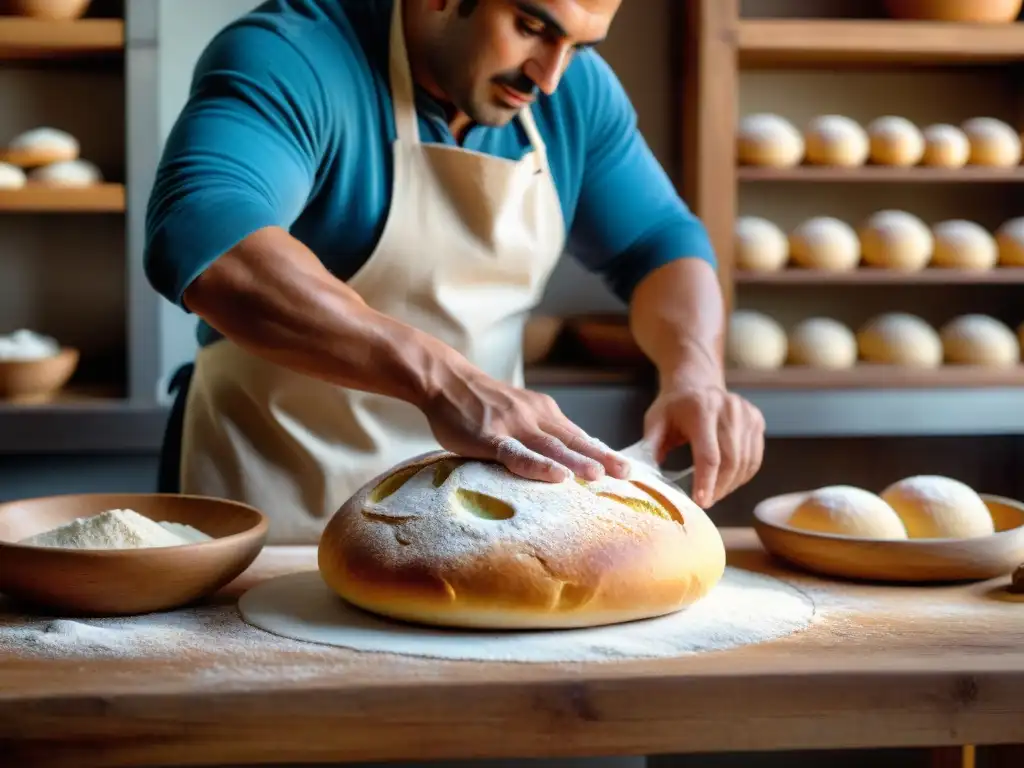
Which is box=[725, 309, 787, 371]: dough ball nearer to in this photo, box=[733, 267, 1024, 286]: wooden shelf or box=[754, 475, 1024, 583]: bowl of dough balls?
box=[733, 267, 1024, 286]: wooden shelf

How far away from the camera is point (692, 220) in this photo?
1.88 meters

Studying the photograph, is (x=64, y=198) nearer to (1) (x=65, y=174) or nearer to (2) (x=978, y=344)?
(1) (x=65, y=174)

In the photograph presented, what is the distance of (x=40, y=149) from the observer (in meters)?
2.78

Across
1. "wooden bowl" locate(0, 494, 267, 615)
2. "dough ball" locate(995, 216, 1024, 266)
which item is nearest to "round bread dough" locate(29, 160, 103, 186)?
"wooden bowl" locate(0, 494, 267, 615)

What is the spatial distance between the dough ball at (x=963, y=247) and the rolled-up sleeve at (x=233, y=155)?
2.01 m

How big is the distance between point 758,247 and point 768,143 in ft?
0.85

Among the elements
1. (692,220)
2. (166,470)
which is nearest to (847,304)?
(692,220)

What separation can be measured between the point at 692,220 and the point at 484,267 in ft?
1.22

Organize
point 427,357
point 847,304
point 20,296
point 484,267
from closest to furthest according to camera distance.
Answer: point 427,357, point 484,267, point 20,296, point 847,304

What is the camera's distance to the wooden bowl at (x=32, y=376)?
2.69m

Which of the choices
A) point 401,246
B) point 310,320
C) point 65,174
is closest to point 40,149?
point 65,174

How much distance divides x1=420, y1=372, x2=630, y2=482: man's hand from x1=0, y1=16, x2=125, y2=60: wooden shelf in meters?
1.94

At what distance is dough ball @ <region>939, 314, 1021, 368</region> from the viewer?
299 centimetres

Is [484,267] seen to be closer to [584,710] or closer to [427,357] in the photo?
[427,357]
